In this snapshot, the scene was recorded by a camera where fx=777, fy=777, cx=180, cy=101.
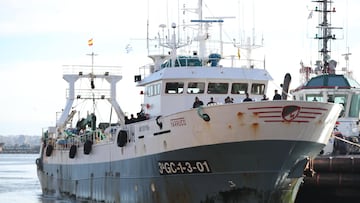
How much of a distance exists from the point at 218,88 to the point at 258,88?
66.0 inches

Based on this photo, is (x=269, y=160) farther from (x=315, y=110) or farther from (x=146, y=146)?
(x=146, y=146)

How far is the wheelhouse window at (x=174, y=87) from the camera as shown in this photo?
1131 inches

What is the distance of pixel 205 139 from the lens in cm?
2344

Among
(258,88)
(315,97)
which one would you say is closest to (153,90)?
(258,88)

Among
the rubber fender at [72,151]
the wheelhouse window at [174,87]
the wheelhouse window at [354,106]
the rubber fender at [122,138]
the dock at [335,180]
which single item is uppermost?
the wheelhouse window at [174,87]

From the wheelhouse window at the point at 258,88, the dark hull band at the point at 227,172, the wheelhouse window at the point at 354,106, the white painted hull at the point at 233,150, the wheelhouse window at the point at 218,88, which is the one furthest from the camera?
the wheelhouse window at the point at 354,106

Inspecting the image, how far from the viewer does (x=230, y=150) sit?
23.1 meters

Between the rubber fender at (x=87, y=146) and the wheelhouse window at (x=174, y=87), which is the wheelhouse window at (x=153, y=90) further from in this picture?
the rubber fender at (x=87, y=146)

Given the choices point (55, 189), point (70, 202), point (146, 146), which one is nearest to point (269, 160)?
point (146, 146)

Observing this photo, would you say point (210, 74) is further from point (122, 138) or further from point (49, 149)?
point (49, 149)

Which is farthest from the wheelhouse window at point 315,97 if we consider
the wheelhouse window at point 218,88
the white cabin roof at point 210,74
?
the wheelhouse window at point 218,88

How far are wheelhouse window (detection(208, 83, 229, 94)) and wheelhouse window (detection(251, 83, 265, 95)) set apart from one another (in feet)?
3.64

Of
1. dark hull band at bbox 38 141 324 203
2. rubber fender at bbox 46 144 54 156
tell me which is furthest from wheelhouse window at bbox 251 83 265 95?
rubber fender at bbox 46 144 54 156

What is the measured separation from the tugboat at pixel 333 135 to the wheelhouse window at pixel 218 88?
4178 millimetres
